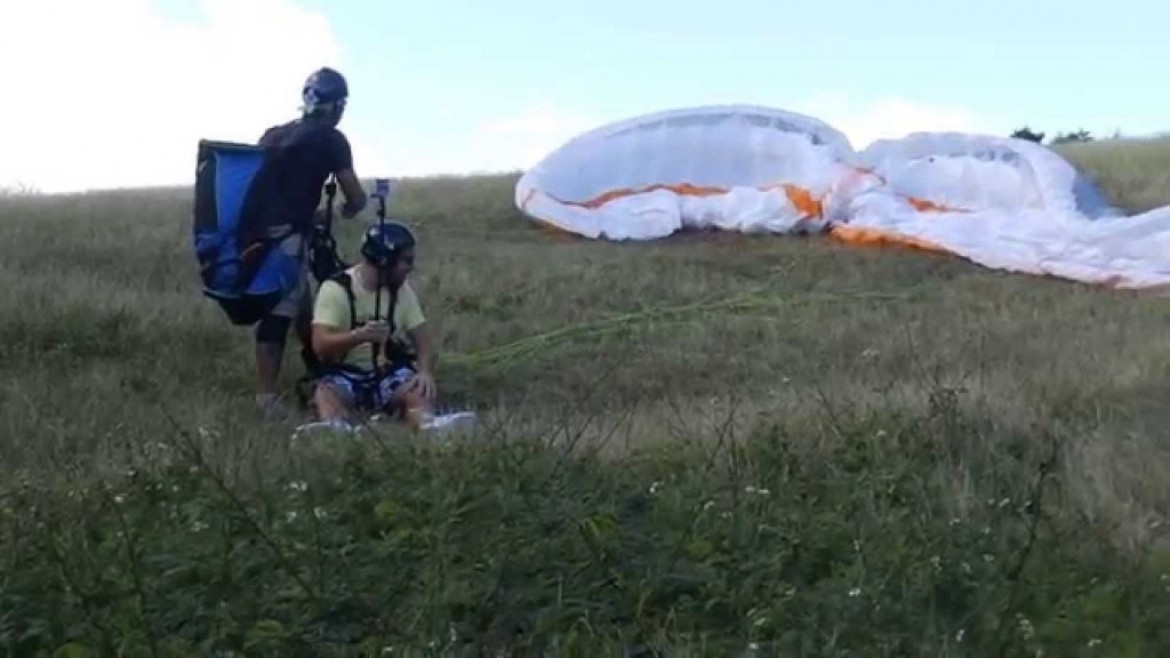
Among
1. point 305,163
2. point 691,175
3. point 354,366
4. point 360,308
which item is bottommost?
point 354,366

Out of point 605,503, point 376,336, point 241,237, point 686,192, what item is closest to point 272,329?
point 241,237

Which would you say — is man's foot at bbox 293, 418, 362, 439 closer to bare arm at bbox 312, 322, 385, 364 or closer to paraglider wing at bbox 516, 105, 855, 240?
bare arm at bbox 312, 322, 385, 364

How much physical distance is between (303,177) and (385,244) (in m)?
0.70

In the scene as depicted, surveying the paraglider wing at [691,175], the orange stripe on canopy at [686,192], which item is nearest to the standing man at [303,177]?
the paraglider wing at [691,175]

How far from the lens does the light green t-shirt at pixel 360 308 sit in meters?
7.73

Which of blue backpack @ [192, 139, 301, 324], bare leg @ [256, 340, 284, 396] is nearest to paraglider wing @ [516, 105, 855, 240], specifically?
blue backpack @ [192, 139, 301, 324]

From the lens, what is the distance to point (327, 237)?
8336mm

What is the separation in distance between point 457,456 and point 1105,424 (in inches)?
95.2

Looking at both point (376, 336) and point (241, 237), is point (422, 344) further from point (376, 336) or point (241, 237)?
point (241, 237)

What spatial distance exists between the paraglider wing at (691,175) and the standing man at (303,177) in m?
7.81

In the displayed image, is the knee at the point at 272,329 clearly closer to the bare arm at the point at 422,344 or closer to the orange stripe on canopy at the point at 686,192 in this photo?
the bare arm at the point at 422,344

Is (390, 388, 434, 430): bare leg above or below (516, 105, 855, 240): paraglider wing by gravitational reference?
below

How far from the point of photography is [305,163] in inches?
318

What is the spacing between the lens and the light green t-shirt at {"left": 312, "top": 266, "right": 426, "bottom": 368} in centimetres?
773
